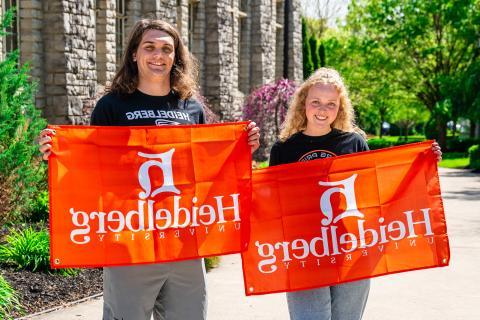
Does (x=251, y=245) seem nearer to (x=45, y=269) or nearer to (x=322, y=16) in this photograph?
(x=45, y=269)

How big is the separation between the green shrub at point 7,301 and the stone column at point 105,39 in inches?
443

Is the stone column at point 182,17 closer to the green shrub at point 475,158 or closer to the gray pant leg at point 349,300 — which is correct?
the green shrub at point 475,158

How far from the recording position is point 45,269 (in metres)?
8.36

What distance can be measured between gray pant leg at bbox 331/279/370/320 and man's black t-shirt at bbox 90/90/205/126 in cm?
142

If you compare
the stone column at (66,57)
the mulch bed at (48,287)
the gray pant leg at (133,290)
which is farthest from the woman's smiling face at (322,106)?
the stone column at (66,57)

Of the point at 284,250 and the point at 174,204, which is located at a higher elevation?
the point at 174,204

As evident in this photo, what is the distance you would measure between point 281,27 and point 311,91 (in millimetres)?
28498

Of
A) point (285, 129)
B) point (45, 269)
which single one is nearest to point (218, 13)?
point (45, 269)

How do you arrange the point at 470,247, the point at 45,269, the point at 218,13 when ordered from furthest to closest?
the point at 218,13
the point at 470,247
the point at 45,269

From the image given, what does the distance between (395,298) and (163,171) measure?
154 inches

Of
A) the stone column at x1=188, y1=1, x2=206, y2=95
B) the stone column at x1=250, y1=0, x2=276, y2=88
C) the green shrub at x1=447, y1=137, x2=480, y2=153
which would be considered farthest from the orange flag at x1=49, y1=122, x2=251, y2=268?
the green shrub at x1=447, y1=137, x2=480, y2=153

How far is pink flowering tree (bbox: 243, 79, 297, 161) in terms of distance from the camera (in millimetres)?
26453

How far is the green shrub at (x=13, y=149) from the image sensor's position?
31.0 feet

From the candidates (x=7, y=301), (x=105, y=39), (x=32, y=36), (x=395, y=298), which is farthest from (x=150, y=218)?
(x=105, y=39)
